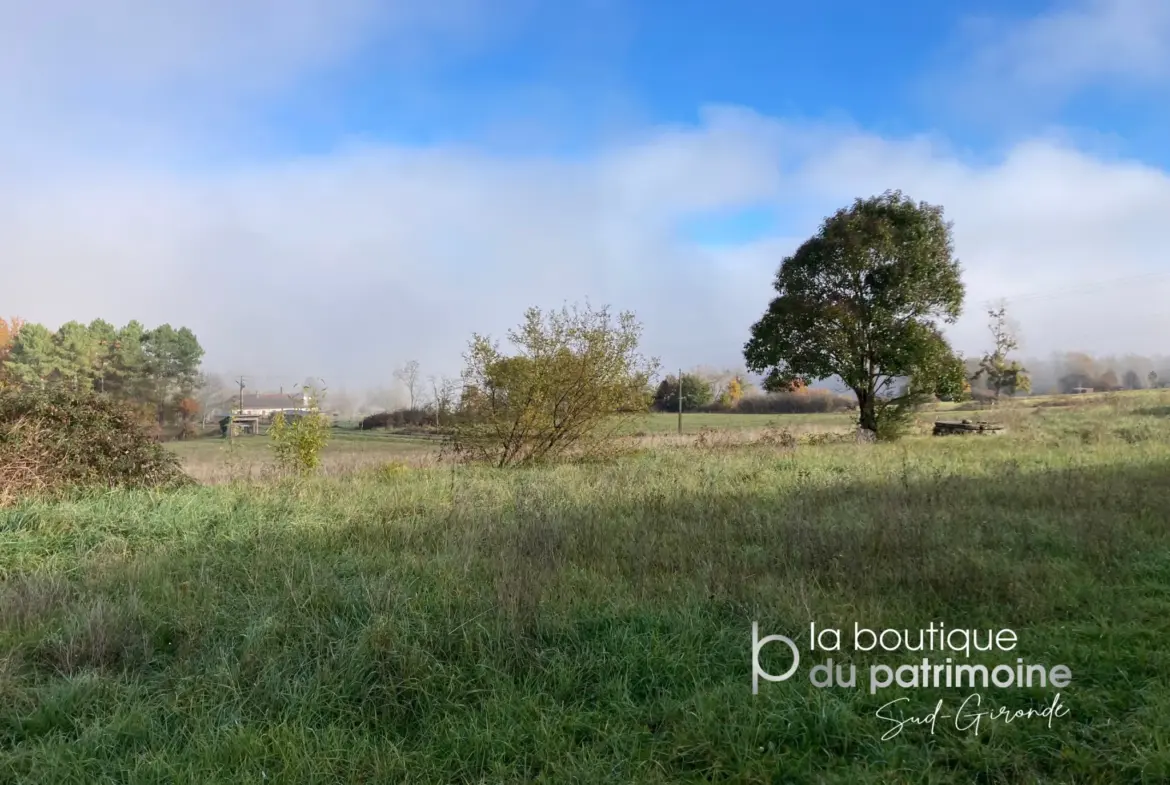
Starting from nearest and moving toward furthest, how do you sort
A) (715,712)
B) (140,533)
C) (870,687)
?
1. (715,712)
2. (870,687)
3. (140,533)

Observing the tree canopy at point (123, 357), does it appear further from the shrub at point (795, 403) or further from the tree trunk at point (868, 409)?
the shrub at point (795, 403)

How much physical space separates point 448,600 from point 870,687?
2502 millimetres

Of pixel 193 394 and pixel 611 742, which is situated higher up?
pixel 193 394

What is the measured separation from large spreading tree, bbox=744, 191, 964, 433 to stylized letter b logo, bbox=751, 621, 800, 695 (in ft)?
49.0

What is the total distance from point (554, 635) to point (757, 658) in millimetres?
1163

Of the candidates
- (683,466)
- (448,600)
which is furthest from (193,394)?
(448,600)

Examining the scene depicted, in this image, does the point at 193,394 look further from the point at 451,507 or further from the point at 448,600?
the point at 448,600

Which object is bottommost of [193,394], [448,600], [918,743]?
[918,743]

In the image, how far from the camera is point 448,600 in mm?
3775

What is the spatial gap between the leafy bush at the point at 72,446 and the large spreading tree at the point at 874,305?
15.3 metres

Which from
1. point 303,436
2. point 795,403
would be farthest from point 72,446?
point 795,403

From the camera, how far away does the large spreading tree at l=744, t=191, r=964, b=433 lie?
16.1 metres

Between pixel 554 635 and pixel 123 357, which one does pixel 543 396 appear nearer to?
pixel 554 635

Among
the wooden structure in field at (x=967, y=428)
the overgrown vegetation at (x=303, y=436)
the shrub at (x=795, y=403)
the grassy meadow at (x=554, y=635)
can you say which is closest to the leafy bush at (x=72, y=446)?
the grassy meadow at (x=554, y=635)
